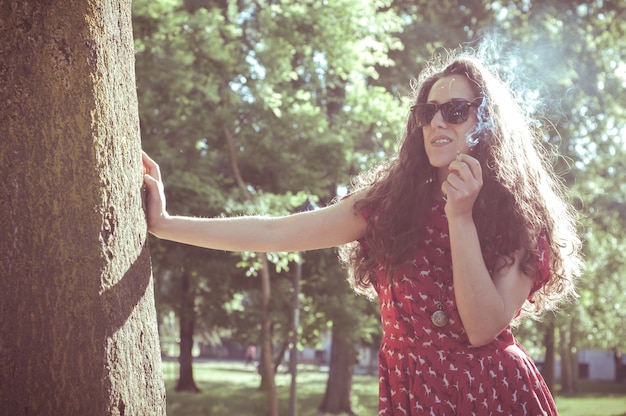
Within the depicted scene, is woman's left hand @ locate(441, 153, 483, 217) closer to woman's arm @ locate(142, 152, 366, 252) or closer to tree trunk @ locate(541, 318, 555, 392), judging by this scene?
woman's arm @ locate(142, 152, 366, 252)

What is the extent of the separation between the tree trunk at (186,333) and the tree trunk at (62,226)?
14.1m

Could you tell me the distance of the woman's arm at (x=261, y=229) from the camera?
2.92 meters

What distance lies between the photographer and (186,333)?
2305 centimetres

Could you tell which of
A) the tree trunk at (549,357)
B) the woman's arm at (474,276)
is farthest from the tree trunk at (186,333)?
the woman's arm at (474,276)

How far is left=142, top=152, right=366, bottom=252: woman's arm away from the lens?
292cm

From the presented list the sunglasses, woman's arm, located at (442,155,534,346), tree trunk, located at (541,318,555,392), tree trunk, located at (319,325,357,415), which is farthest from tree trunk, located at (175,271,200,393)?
woman's arm, located at (442,155,534,346)

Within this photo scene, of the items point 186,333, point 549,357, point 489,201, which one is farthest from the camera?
point 549,357

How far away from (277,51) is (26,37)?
9370 mm

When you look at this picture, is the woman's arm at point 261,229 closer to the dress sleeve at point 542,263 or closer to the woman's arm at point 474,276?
the woman's arm at point 474,276

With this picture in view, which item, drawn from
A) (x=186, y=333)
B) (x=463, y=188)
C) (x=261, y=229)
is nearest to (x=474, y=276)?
(x=463, y=188)

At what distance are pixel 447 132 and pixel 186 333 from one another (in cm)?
2106

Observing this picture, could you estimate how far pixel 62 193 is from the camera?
2.48 metres

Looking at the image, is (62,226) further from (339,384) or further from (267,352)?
(339,384)

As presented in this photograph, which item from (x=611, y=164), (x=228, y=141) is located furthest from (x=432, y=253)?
(x=611, y=164)
